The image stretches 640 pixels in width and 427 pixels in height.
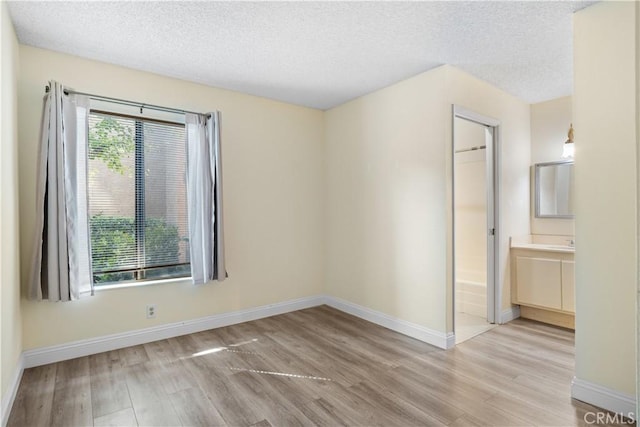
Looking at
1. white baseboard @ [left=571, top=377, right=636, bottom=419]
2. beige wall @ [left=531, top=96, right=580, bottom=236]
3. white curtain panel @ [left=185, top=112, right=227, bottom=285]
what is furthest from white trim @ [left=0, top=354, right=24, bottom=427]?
beige wall @ [left=531, top=96, right=580, bottom=236]

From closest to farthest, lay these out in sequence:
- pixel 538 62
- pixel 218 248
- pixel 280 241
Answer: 1. pixel 538 62
2. pixel 218 248
3. pixel 280 241

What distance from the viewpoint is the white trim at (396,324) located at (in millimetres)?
3000

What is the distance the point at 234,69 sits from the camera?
123 inches

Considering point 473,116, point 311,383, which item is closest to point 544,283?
point 473,116

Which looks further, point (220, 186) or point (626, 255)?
point (220, 186)

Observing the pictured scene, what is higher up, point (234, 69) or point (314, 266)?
point (234, 69)

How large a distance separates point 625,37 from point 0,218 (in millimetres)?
3914

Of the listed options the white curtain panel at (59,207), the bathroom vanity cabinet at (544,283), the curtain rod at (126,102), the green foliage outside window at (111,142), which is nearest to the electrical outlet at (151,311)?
the white curtain panel at (59,207)

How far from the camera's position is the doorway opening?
362 centimetres

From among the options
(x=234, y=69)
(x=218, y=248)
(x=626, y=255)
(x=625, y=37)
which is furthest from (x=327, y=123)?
(x=626, y=255)

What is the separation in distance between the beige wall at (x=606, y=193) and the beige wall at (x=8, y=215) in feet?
11.9

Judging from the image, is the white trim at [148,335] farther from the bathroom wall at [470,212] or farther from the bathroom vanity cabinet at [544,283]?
the bathroom vanity cabinet at [544,283]

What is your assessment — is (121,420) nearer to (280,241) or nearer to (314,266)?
(280,241)

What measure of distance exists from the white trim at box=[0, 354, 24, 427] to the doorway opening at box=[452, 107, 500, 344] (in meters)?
3.56
